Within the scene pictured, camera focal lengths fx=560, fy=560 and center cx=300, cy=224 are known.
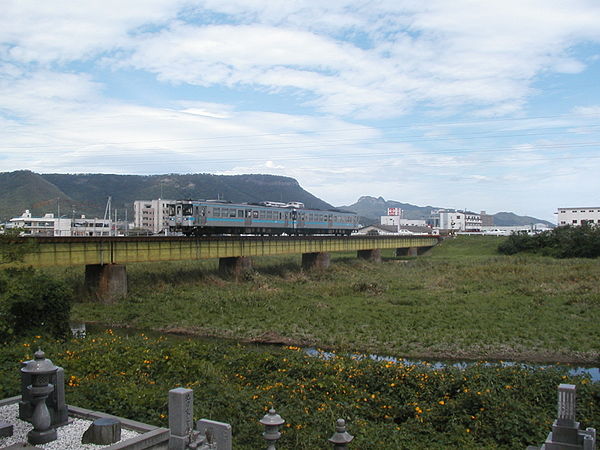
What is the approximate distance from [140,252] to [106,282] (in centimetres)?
309

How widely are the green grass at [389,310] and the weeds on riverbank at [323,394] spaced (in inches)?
278

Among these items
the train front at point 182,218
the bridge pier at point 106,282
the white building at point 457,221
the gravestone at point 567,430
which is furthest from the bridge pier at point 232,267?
the white building at point 457,221

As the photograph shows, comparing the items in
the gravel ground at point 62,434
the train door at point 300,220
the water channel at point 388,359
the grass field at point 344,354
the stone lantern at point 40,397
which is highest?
the train door at point 300,220

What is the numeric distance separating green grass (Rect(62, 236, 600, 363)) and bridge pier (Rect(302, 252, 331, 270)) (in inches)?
197

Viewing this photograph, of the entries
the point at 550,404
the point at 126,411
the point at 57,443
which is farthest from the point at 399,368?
the point at 57,443

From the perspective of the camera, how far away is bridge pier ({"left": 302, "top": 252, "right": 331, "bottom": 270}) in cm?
5588

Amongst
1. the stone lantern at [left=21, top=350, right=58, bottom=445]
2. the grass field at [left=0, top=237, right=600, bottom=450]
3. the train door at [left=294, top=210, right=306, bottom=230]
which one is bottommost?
the grass field at [left=0, top=237, right=600, bottom=450]

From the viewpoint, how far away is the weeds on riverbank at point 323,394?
1160 centimetres

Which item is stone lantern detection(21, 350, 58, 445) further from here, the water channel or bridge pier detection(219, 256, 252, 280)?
bridge pier detection(219, 256, 252, 280)

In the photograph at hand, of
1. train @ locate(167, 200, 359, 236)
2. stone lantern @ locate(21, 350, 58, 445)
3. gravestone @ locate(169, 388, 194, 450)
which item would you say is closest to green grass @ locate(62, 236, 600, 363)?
train @ locate(167, 200, 359, 236)

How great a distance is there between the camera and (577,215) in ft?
408

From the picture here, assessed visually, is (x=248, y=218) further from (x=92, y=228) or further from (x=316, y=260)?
(x=92, y=228)

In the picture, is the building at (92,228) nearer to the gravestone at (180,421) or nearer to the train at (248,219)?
the train at (248,219)

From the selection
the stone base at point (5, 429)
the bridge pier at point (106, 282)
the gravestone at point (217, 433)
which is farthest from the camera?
the bridge pier at point (106, 282)
